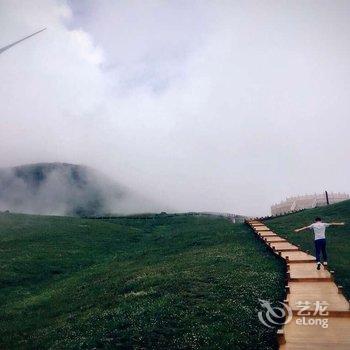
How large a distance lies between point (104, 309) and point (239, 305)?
324 inches

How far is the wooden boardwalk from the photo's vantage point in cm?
1433

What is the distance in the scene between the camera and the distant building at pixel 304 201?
115 meters

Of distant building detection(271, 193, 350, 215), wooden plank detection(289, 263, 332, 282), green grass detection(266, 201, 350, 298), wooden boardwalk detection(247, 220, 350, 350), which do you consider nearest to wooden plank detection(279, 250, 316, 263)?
wooden plank detection(289, 263, 332, 282)

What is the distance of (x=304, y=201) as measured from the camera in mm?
119375

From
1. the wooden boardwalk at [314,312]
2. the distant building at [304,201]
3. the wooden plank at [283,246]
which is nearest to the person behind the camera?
the wooden boardwalk at [314,312]

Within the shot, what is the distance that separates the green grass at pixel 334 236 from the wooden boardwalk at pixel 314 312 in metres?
1.35

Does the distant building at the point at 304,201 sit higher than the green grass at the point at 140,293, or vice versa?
the distant building at the point at 304,201

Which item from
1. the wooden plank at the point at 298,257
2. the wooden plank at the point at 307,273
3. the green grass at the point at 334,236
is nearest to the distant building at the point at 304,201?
the green grass at the point at 334,236

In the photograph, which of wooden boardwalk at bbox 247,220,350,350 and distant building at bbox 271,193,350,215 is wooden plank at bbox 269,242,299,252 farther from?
distant building at bbox 271,193,350,215

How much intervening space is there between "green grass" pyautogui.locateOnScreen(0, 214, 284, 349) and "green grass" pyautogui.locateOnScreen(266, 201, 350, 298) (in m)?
3.89

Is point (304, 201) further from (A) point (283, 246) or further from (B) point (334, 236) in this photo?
(A) point (283, 246)

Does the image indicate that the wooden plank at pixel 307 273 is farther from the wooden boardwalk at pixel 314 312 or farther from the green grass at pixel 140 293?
the green grass at pixel 140 293

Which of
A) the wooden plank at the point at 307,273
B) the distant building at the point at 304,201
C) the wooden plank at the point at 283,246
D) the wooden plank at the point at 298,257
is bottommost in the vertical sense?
the wooden plank at the point at 307,273

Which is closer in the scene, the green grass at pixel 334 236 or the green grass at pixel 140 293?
the green grass at pixel 140 293
